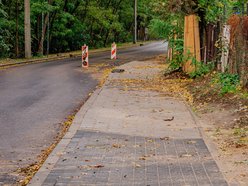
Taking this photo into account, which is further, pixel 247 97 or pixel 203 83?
pixel 203 83

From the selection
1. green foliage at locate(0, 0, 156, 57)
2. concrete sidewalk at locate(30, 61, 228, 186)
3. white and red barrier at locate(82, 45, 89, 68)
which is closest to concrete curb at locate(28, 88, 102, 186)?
concrete sidewalk at locate(30, 61, 228, 186)

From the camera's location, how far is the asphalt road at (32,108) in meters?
8.40

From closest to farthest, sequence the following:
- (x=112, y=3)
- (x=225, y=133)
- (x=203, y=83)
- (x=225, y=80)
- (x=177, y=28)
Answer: (x=225, y=133), (x=225, y=80), (x=203, y=83), (x=177, y=28), (x=112, y=3)

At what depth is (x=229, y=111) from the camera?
11.7 metres

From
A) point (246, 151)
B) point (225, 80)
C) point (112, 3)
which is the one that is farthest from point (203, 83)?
point (112, 3)

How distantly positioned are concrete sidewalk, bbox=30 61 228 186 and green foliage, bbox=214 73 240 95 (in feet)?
3.87

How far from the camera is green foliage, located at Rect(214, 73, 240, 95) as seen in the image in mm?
13423

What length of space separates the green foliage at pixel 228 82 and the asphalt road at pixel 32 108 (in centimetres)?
387

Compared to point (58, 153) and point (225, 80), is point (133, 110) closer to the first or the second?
point (225, 80)

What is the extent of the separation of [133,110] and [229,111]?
2316 millimetres

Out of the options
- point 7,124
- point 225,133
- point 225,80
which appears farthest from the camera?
point 225,80

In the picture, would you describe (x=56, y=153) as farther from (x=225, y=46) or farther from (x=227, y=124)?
(x=225, y=46)

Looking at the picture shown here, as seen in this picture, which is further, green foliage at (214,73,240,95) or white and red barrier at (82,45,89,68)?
white and red barrier at (82,45,89,68)

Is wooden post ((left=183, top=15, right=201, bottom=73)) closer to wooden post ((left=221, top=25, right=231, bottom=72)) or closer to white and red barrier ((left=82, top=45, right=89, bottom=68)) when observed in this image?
wooden post ((left=221, top=25, right=231, bottom=72))
